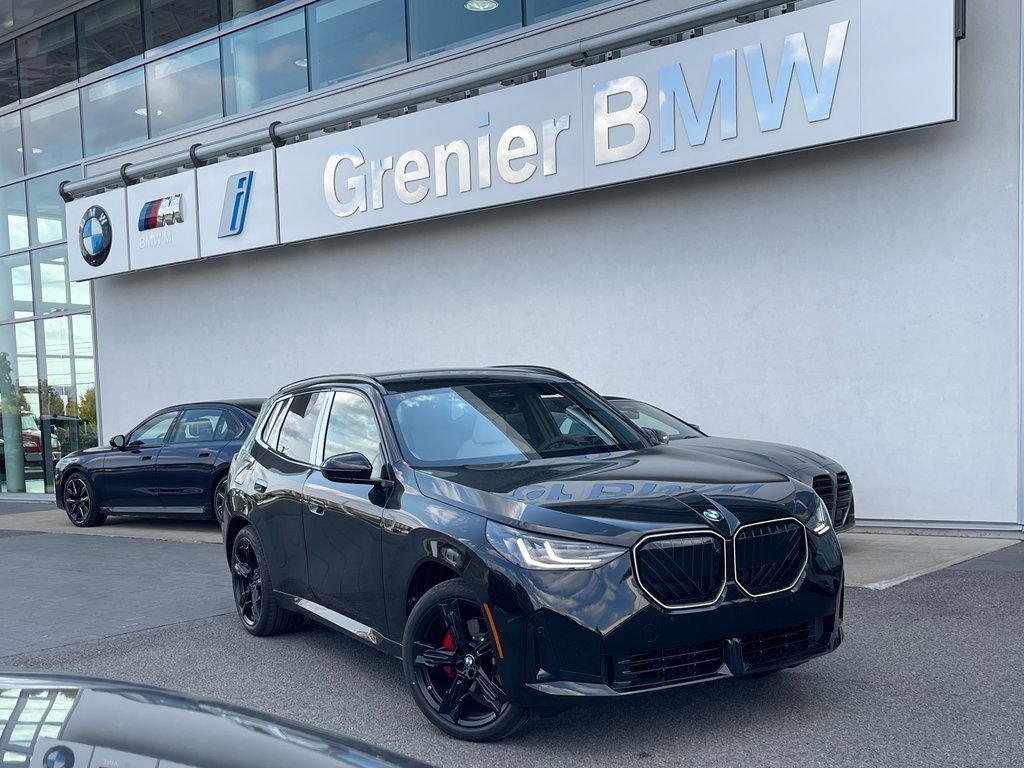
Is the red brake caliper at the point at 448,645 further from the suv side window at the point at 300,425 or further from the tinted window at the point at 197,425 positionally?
the tinted window at the point at 197,425

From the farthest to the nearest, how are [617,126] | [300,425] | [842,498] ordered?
1. [617,126]
2. [842,498]
3. [300,425]

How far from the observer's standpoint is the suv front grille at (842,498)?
861 centimetres

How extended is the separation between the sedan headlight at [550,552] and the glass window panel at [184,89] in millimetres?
15760

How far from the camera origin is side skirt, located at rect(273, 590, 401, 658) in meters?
5.18

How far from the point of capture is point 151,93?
1964cm

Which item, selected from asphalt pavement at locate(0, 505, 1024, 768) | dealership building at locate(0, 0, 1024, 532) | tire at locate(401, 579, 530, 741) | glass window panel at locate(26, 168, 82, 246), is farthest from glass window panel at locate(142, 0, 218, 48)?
tire at locate(401, 579, 530, 741)

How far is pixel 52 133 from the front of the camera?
21.4 m

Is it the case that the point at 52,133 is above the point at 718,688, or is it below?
above

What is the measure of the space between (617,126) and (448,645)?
8679 millimetres

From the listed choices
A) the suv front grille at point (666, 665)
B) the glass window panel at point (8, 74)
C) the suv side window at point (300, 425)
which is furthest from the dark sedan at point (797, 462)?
the glass window panel at point (8, 74)

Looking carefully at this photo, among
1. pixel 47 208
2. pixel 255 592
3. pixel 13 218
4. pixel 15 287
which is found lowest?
Answer: pixel 255 592

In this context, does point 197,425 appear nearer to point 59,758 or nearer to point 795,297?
point 795,297

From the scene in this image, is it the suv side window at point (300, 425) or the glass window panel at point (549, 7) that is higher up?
the glass window panel at point (549, 7)

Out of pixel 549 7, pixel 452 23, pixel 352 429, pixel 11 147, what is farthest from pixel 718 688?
pixel 11 147
